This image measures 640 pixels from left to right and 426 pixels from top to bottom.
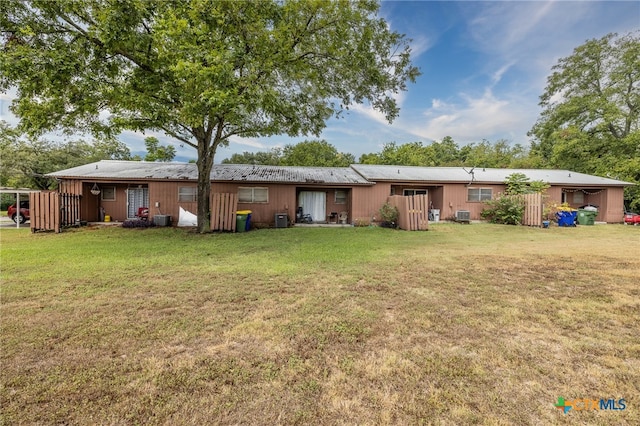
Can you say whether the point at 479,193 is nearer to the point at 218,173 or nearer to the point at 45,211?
the point at 218,173

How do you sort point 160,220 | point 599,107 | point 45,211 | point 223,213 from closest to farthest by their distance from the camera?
1. point 45,211
2. point 223,213
3. point 160,220
4. point 599,107

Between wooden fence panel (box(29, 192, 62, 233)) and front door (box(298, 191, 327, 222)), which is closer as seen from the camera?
wooden fence panel (box(29, 192, 62, 233))

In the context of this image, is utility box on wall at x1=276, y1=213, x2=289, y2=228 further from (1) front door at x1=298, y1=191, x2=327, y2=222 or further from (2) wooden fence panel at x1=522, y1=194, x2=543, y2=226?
(2) wooden fence panel at x1=522, y1=194, x2=543, y2=226

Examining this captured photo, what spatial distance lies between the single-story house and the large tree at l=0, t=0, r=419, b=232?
10.7 feet

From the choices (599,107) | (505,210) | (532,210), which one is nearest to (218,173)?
(505,210)

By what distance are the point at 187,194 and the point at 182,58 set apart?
7.71m

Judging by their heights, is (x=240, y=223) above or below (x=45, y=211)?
below

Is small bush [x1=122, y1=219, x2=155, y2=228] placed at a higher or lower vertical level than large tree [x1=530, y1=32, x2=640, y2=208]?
lower

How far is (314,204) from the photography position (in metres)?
15.3

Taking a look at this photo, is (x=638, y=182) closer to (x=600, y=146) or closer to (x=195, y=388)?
(x=600, y=146)

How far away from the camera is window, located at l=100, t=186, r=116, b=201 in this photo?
13.7 meters

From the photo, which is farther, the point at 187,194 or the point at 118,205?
the point at 118,205

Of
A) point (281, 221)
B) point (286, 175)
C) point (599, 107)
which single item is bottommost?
point (281, 221)

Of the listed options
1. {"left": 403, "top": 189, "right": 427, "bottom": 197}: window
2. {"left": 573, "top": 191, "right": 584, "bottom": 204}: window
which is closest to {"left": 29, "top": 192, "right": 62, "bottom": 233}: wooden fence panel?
{"left": 403, "top": 189, "right": 427, "bottom": 197}: window
